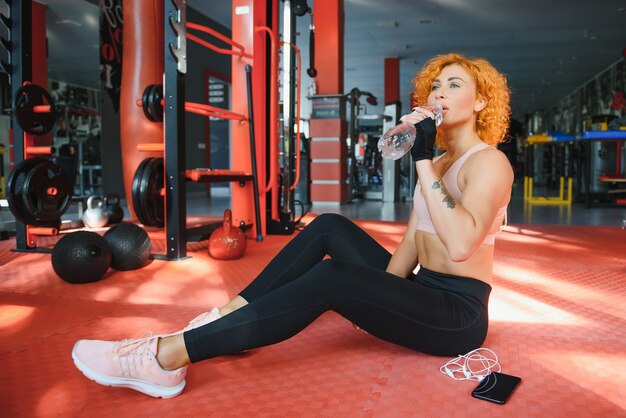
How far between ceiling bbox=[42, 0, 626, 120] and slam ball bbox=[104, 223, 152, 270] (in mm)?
6584

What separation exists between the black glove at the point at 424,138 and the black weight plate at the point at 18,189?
3.06 meters

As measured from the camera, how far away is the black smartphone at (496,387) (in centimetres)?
136

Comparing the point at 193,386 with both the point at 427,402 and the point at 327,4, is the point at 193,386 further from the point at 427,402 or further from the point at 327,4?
the point at 327,4

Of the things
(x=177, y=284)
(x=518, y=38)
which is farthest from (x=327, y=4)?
(x=177, y=284)

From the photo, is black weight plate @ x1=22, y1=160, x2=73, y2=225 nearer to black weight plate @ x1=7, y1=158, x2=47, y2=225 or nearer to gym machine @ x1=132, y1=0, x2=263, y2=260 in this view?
black weight plate @ x1=7, y1=158, x2=47, y2=225

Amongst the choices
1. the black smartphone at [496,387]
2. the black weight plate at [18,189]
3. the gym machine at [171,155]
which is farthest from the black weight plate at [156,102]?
the black smartphone at [496,387]

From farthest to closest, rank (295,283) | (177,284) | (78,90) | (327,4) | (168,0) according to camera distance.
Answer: (78,90), (327,4), (168,0), (177,284), (295,283)

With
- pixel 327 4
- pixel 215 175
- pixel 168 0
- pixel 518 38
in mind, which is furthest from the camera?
pixel 518 38

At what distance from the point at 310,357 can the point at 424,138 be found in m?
0.81

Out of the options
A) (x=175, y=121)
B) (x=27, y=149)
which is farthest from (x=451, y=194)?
(x=27, y=149)

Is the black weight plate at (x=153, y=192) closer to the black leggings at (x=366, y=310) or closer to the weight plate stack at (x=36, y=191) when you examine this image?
the weight plate stack at (x=36, y=191)

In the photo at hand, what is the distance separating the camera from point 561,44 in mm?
12828

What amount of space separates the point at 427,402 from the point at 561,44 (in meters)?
13.7

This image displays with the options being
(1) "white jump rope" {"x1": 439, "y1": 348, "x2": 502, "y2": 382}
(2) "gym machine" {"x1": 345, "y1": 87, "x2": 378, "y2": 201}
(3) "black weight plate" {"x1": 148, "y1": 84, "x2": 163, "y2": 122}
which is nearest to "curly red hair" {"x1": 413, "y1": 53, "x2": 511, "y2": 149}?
(1) "white jump rope" {"x1": 439, "y1": 348, "x2": 502, "y2": 382}
